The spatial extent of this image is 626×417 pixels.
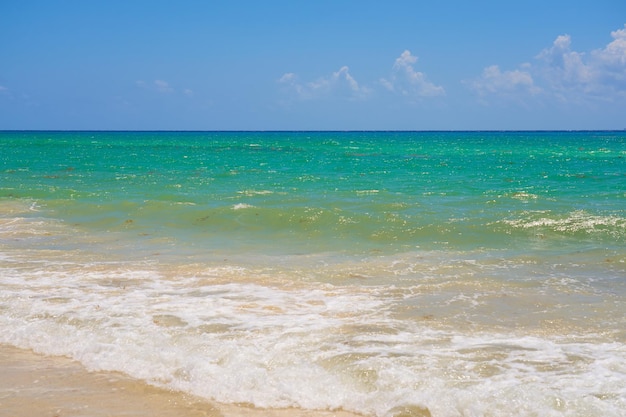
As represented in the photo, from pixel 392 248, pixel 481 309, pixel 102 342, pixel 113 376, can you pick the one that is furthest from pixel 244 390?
pixel 392 248

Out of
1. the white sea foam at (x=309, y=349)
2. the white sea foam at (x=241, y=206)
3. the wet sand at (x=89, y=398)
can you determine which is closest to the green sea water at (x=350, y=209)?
the white sea foam at (x=241, y=206)

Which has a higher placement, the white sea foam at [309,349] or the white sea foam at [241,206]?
the white sea foam at [241,206]

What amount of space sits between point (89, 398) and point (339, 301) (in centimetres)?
342

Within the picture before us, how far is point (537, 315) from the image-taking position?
7145mm

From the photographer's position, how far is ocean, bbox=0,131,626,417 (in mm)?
5246

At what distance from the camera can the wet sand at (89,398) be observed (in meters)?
4.87

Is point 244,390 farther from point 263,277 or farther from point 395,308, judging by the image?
point 263,277

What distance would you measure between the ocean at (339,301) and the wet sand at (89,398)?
0.51 feet

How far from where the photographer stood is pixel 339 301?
7.75 meters

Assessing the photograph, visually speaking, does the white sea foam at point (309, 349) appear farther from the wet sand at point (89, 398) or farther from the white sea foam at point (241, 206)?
the white sea foam at point (241, 206)

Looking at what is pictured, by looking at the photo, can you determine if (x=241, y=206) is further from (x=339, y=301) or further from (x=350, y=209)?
(x=339, y=301)

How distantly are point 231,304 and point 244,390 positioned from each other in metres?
2.43

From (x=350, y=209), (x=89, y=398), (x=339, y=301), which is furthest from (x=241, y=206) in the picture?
(x=89, y=398)

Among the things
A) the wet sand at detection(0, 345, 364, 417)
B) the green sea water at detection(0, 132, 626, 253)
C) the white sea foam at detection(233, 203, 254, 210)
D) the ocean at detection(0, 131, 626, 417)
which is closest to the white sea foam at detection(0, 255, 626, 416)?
the ocean at detection(0, 131, 626, 417)
